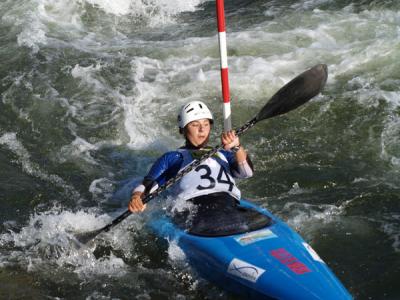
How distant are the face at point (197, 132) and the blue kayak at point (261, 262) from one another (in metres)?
0.75

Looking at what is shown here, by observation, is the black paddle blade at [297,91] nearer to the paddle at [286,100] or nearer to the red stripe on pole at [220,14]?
the paddle at [286,100]

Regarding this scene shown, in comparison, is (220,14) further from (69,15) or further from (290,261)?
(69,15)

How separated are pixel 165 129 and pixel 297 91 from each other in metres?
2.49

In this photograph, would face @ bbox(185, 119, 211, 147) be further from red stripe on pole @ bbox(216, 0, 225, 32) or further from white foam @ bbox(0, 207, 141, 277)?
white foam @ bbox(0, 207, 141, 277)

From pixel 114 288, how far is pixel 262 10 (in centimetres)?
726

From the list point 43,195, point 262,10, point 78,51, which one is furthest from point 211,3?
point 43,195

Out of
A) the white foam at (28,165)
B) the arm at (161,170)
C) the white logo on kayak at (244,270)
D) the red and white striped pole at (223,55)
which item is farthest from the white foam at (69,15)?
the white logo on kayak at (244,270)

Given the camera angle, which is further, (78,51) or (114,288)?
(78,51)

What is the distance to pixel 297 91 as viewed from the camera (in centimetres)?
546

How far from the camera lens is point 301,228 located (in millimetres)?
5461

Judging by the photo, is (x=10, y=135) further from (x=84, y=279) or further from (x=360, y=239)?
(x=360, y=239)

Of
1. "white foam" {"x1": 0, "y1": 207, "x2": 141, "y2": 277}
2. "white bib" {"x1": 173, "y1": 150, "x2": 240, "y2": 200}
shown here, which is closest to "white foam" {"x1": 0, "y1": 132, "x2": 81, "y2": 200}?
"white foam" {"x1": 0, "y1": 207, "x2": 141, "y2": 277}

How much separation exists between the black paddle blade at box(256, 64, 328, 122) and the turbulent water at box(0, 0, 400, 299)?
3.12 ft

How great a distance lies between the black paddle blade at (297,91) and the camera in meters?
5.38
